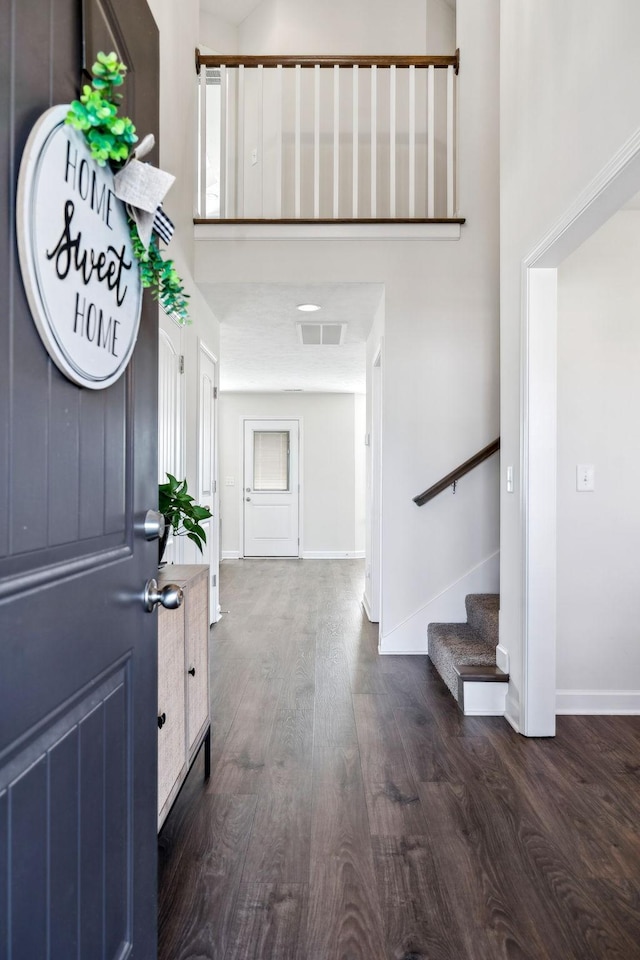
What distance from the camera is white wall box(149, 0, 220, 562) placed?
3.02m

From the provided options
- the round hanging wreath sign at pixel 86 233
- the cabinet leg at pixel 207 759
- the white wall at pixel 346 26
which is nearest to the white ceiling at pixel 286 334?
the white wall at pixel 346 26

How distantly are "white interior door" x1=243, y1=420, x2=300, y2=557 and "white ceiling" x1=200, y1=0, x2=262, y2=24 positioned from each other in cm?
448

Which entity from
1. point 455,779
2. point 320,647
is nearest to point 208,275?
point 320,647

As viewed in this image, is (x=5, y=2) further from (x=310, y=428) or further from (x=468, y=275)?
(x=310, y=428)

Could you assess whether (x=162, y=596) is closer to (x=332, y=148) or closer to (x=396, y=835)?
(x=396, y=835)

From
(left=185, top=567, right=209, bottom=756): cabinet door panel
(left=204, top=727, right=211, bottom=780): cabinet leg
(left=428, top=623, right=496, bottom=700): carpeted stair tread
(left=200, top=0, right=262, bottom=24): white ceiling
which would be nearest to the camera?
(left=185, top=567, right=209, bottom=756): cabinet door panel

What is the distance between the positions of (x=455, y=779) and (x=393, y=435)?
206cm

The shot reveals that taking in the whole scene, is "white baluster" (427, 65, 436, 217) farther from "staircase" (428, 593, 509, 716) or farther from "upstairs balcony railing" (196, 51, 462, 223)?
"staircase" (428, 593, 509, 716)

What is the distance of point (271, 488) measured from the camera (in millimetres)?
8547

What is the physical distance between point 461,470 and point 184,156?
2412mm

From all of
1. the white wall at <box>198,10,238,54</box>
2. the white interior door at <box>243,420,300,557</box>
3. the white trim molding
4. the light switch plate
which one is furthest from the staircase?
the white wall at <box>198,10,238,54</box>

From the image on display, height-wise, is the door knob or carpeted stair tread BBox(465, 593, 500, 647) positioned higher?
the door knob

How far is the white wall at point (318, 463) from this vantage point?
27.8 feet

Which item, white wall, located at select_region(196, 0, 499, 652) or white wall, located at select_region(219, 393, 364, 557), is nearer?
white wall, located at select_region(196, 0, 499, 652)
